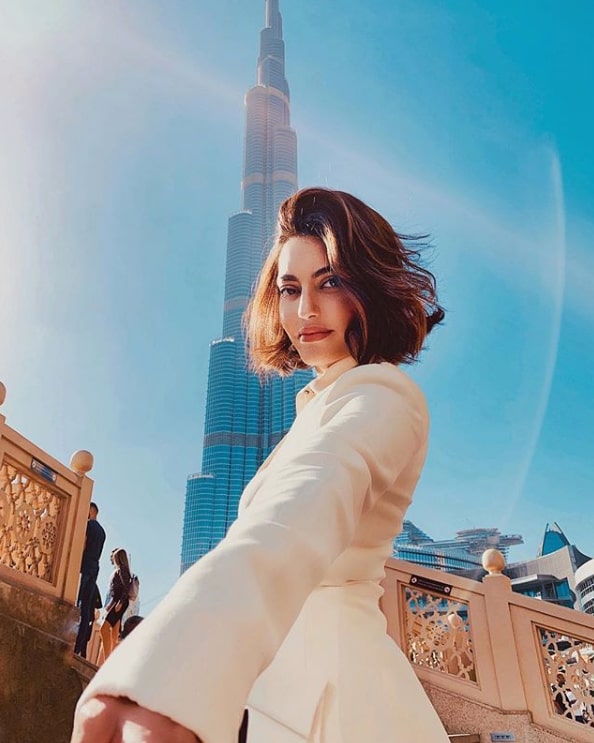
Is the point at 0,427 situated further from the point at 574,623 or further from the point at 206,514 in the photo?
the point at 206,514

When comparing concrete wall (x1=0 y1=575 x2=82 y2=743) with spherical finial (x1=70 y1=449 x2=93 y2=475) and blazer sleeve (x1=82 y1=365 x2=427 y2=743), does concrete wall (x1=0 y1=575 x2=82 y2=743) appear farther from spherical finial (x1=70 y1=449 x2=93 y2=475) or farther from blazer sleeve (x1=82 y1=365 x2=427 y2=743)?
blazer sleeve (x1=82 y1=365 x2=427 y2=743)

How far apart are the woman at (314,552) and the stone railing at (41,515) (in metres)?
3.02

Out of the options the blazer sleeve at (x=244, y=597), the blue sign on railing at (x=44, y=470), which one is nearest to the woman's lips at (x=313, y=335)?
the blazer sleeve at (x=244, y=597)

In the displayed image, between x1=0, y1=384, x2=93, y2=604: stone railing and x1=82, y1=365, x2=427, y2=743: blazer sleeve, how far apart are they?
143 inches

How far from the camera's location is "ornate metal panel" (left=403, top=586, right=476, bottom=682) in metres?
4.51

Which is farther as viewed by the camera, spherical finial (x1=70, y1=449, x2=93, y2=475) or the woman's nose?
spherical finial (x1=70, y1=449, x2=93, y2=475)

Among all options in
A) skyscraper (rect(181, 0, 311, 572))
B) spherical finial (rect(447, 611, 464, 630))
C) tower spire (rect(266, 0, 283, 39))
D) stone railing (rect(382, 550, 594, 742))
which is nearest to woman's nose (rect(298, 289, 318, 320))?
stone railing (rect(382, 550, 594, 742))

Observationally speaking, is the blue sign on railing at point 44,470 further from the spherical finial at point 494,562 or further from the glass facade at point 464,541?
the glass facade at point 464,541

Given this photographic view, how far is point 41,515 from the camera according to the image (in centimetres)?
413

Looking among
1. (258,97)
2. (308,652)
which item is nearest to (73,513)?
(308,652)

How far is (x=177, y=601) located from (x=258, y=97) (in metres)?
79.0

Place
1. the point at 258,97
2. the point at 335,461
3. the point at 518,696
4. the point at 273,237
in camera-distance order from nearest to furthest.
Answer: the point at 335,461, the point at 273,237, the point at 518,696, the point at 258,97

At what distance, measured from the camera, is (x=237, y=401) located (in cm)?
5422

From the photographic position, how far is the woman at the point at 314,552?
1.22 feet
